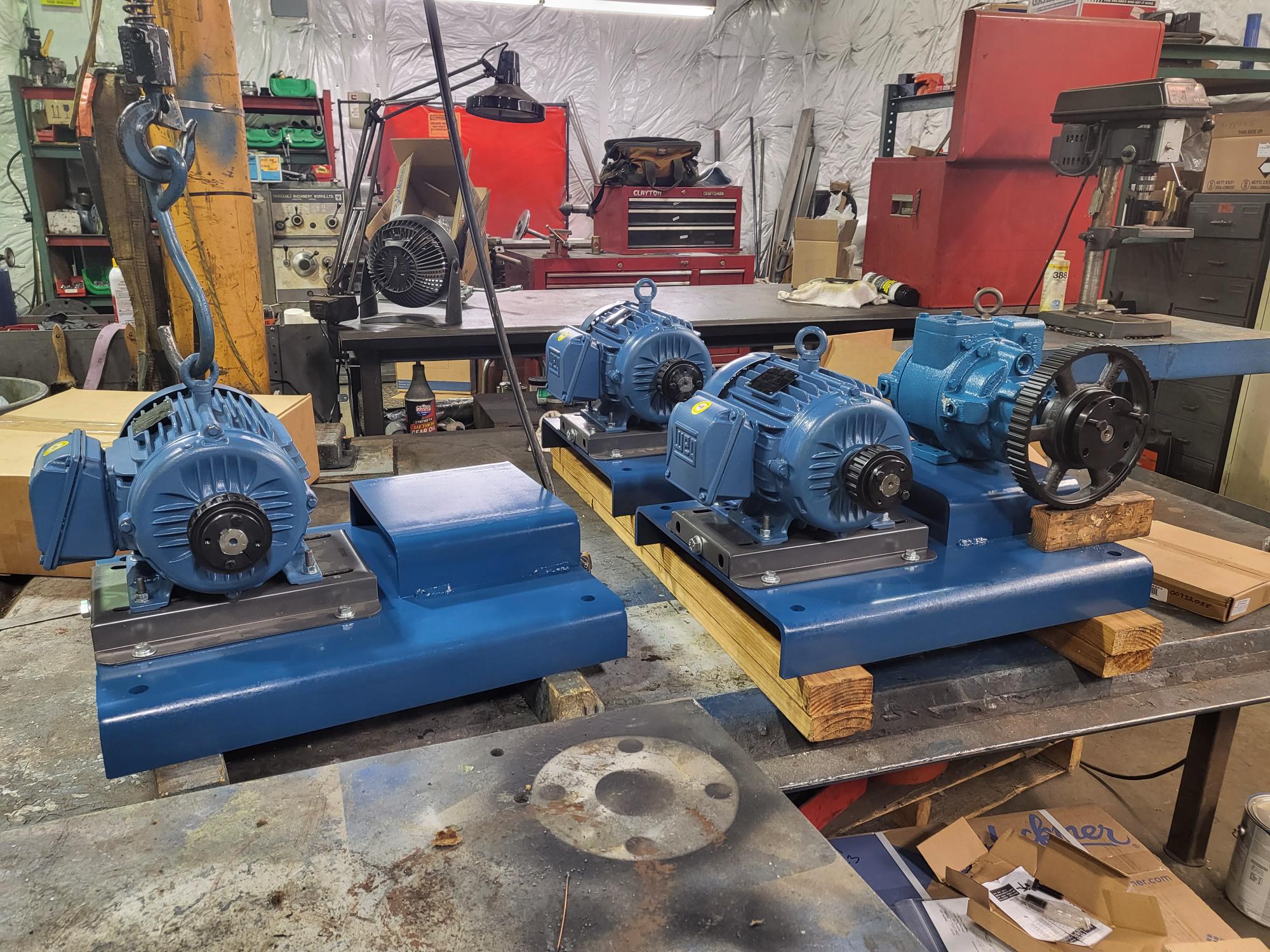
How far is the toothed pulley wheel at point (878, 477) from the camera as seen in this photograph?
3.78 ft

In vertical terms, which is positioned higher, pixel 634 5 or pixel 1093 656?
pixel 634 5

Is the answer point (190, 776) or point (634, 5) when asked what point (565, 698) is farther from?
point (634, 5)

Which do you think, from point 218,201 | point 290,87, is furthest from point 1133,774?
point 290,87

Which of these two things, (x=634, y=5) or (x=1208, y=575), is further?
(x=634, y=5)

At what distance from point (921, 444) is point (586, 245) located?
4656 mm

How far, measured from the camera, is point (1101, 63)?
283 centimetres

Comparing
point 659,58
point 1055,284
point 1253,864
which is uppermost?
point 659,58

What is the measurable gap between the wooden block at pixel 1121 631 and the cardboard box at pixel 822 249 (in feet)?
12.3

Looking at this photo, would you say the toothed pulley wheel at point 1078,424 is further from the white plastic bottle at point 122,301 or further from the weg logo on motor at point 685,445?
the white plastic bottle at point 122,301

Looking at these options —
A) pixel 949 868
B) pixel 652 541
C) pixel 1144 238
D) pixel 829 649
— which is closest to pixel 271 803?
pixel 829 649

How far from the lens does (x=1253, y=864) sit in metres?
1.79

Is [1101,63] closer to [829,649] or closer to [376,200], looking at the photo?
[829,649]

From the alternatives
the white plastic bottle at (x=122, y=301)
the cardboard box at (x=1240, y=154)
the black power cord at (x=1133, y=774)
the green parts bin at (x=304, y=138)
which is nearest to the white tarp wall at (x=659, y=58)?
the green parts bin at (x=304, y=138)

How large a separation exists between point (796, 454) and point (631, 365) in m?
0.62
